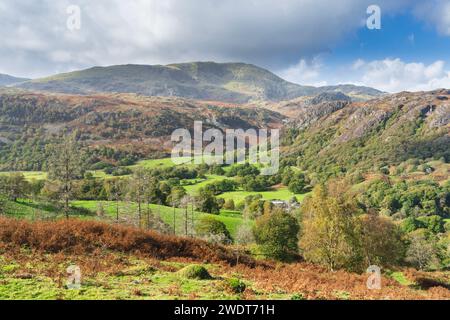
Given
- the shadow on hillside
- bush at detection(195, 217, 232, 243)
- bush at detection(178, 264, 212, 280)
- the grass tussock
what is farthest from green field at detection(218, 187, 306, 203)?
bush at detection(178, 264, 212, 280)

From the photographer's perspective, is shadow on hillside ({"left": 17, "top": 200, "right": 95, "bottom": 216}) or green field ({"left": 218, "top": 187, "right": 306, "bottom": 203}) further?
green field ({"left": 218, "top": 187, "right": 306, "bottom": 203})

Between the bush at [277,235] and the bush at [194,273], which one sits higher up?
the bush at [194,273]

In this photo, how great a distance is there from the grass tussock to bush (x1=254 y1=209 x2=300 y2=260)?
1574 centimetres

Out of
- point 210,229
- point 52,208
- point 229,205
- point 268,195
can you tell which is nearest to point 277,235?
point 210,229

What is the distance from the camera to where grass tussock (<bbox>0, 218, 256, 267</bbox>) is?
27.4 metres

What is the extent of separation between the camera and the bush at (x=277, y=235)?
52281 mm

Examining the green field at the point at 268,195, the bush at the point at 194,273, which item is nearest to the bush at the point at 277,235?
the bush at the point at 194,273

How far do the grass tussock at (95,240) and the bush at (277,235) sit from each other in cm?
1574

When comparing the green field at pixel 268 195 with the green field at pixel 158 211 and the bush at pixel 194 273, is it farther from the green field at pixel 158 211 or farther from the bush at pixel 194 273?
the bush at pixel 194 273

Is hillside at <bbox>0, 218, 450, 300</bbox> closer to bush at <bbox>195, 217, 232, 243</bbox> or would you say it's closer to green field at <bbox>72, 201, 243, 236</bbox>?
bush at <bbox>195, 217, 232, 243</bbox>

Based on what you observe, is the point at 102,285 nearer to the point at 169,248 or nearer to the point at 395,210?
the point at 169,248
